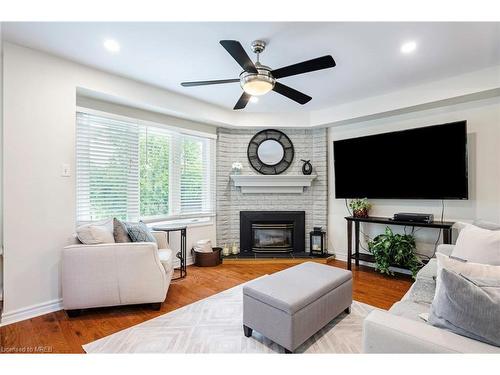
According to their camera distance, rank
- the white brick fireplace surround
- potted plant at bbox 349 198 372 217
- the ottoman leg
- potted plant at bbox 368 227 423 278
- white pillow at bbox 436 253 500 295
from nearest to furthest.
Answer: white pillow at bbox 436 253 500 295 < the ottoman leg < potted plant at bbox 368 227 423 278 < potted plant at bbox 349 198 372 217 < the white brick fireplace surround

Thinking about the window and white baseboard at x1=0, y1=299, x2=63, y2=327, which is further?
the window

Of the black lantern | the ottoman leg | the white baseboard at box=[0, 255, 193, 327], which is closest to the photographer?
the ottoman leg

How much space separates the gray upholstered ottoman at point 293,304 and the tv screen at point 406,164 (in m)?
1.81

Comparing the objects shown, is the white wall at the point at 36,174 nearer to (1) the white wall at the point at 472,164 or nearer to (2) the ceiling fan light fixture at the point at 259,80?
(2) the ceiling fan light fixture at the point at 259,80

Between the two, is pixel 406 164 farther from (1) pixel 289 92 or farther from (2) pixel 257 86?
(2) pixel 257 86

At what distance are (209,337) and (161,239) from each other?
1540mm

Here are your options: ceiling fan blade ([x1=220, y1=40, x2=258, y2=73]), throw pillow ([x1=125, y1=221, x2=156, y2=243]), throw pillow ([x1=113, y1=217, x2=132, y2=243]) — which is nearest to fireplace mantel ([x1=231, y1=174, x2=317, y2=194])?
throw pillow ([x1=125, y1=221, x2=156, y2=243])

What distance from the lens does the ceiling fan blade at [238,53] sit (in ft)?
5.62

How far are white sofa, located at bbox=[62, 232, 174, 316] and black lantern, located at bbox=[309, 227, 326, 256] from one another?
2.65 m

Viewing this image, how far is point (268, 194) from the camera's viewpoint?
448 centimetres

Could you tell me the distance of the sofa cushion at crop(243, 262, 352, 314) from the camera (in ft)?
5.83

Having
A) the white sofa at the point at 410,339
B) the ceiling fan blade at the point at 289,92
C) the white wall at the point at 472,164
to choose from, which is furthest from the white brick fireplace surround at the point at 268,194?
the white sofa at the point at 410,339

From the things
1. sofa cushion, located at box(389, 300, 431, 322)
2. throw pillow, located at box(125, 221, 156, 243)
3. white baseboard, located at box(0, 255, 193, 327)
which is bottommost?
white baseboard, located at box(0, 255, 193, 327)

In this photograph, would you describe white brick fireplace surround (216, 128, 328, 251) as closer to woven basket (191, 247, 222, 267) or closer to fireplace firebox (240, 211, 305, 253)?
fireplace firebox (240, 211, 305, 253)
